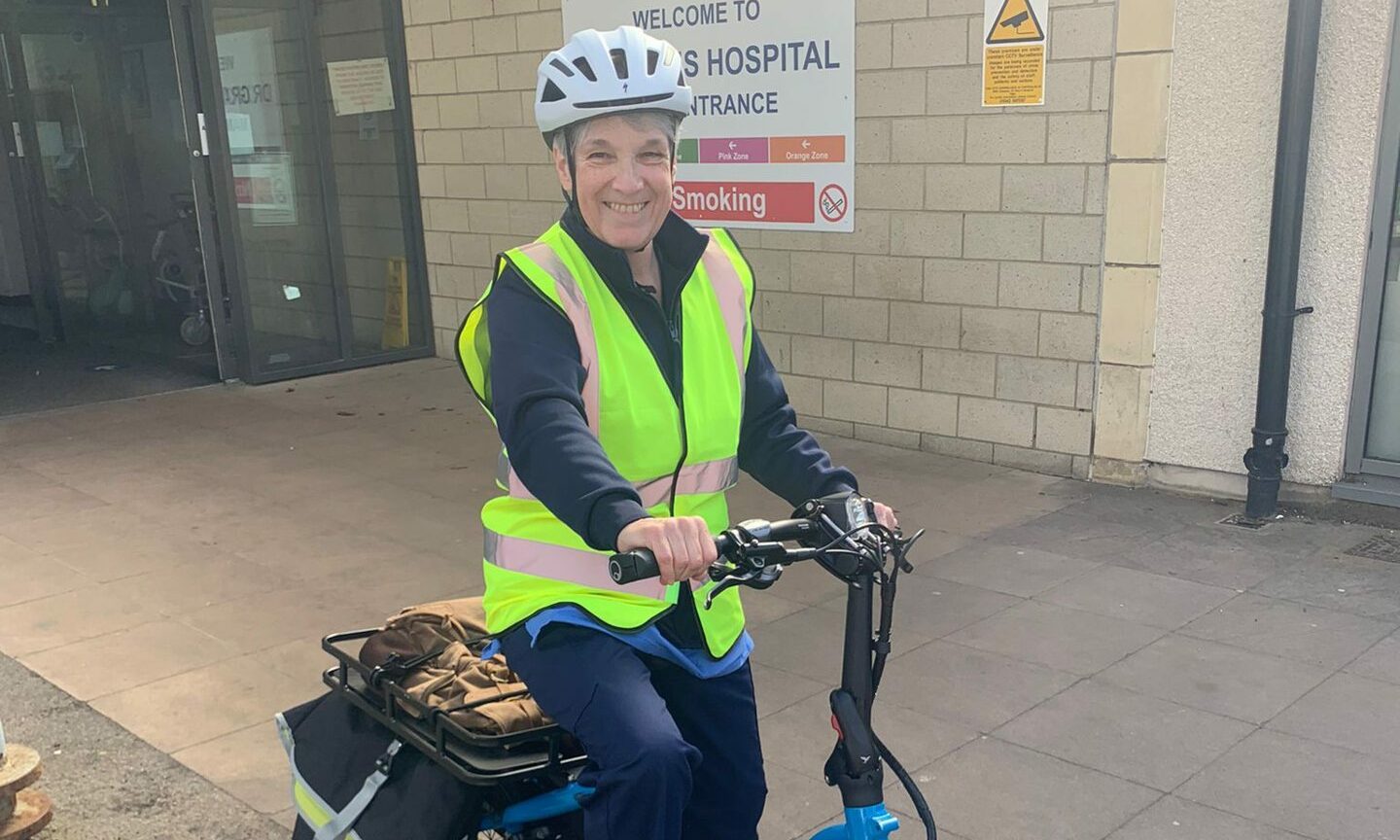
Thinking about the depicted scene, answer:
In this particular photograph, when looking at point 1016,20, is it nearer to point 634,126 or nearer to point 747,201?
point 747,201

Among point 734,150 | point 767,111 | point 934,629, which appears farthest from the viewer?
point 734,150

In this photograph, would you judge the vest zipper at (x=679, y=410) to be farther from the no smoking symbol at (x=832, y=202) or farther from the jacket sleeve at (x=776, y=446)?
the no smoking symbol at (x=832, y=202)

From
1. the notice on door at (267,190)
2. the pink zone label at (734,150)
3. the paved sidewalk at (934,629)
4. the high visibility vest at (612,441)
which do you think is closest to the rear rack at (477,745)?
the high visibility vest at (612,441)

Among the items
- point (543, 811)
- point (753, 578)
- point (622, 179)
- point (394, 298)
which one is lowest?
point (394, 298)

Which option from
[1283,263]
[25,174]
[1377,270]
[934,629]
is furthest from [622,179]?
[25,174]

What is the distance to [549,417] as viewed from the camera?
6.89 ft

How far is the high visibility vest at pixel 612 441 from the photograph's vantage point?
2.25m

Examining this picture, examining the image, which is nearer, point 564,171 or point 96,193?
point 564,171

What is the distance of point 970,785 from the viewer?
11.7 feet

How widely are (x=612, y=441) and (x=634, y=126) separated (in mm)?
563

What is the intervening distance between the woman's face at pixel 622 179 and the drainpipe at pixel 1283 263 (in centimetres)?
411

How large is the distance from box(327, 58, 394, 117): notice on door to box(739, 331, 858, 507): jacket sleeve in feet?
26.5

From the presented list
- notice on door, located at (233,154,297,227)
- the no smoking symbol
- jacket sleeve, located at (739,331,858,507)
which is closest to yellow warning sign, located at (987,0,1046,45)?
the no smoking symbol

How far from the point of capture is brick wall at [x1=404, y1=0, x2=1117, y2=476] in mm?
6305
